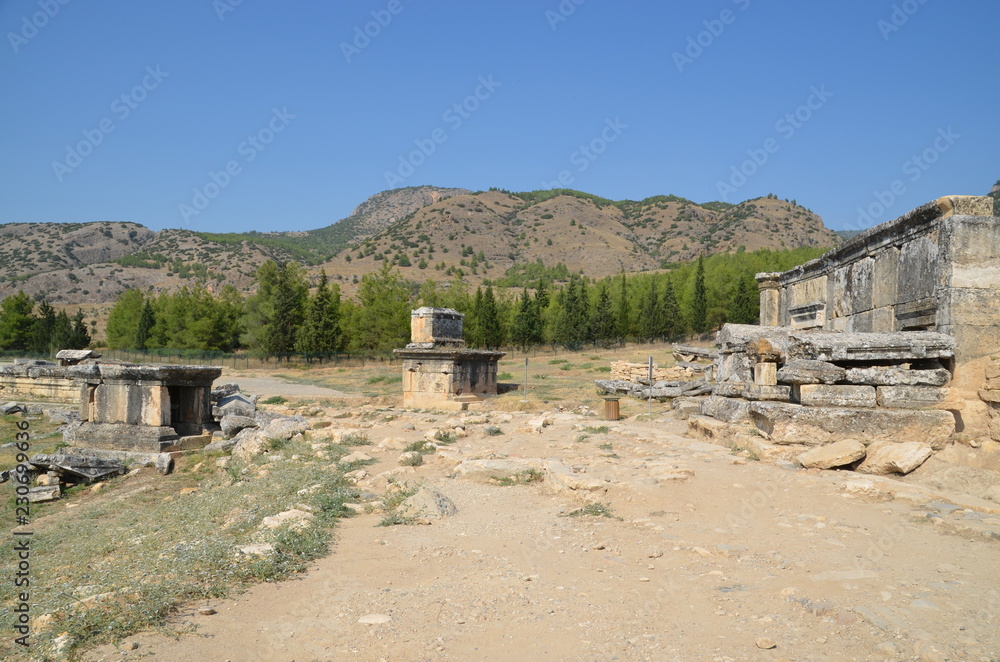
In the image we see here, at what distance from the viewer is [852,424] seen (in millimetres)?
6078

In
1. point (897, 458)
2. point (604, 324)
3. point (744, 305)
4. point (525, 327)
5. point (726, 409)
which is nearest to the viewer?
point (897, 458)

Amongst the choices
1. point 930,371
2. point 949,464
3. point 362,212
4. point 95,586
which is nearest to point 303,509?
point 95,586

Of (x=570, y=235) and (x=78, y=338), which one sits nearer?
(x=78, y=338)

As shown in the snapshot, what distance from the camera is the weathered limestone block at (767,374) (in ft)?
23.7

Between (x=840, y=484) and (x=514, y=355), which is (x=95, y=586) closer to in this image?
(x=840, y=484)

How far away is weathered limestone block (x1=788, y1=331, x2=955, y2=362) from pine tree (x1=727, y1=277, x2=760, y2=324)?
Result: 36710 mm

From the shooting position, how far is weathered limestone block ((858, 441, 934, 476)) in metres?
5.41

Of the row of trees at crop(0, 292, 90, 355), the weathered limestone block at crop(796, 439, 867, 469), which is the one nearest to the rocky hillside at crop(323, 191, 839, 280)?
the row of trees at crop(0, 292, 90, 355)

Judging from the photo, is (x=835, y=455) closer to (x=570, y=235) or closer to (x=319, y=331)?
(x=319, y=331)

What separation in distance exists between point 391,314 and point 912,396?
33133 mm

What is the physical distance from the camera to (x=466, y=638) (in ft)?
9.59

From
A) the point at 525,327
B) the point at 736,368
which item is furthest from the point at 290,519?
the point at 525,327

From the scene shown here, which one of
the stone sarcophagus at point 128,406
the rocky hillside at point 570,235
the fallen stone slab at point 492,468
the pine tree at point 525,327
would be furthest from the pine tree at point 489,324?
the fallen stone slab at point 492,468

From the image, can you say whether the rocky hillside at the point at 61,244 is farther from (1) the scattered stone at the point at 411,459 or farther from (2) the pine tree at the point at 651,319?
(1) the scattered stone at the point at 411,459
